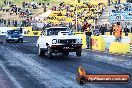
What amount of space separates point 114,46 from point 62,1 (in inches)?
2542

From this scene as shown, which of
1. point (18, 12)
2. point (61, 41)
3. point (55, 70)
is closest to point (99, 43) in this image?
point (61, 41)

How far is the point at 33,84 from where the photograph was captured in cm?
980

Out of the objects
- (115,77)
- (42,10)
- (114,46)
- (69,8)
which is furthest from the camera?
(42,10)

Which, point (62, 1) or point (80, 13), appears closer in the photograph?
point (80, 13)

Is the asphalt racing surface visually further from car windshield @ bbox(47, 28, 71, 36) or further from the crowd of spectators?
the crowd of spectators

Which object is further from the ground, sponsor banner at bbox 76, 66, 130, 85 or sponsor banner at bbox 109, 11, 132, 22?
sponsor banner at bbox 109, 11, 132, 22

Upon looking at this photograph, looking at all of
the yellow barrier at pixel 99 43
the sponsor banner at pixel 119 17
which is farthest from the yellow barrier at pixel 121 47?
the sponsor banner at pixel 119 17

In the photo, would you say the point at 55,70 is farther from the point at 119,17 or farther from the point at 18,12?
the point at 18,12

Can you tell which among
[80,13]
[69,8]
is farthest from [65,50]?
[69,8]

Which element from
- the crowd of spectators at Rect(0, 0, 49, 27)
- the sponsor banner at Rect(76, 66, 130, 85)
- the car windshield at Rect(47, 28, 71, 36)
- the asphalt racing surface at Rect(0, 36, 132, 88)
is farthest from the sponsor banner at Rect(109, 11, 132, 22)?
the sponsor banner at Rect(76, 66, 130, 85)

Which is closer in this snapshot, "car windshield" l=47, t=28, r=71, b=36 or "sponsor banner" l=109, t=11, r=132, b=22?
"car windshield" l=47, t=28, r=71, b=36

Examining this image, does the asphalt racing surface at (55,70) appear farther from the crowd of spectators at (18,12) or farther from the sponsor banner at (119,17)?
the crowd of spectators at (18,12)

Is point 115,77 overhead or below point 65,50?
overhead

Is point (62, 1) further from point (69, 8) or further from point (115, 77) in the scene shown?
point (115, 77)
